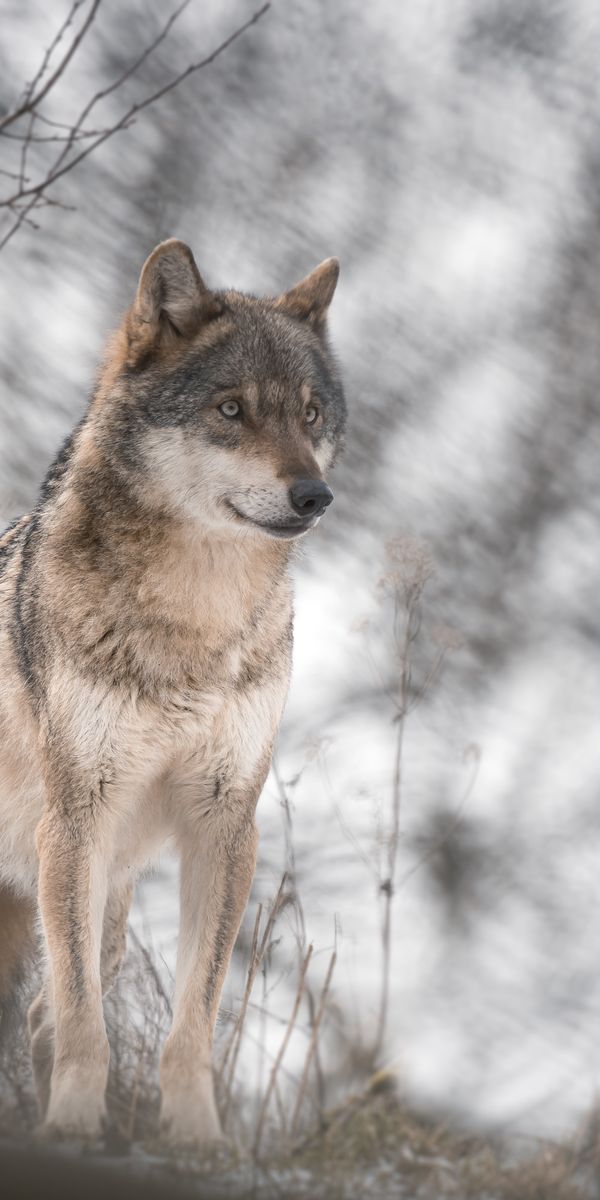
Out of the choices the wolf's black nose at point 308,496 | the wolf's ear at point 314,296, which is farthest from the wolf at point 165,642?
the wolf's ear at point 314,296

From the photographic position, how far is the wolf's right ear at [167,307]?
456 cm

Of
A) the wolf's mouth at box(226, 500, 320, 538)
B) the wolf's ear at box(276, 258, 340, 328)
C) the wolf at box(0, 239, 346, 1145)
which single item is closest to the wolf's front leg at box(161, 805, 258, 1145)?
the wolf at box(0, 239, 346, 1145)

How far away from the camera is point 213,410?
4398mm

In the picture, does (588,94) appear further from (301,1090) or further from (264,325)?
(301,1090)

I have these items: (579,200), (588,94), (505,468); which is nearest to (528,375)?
(505,468)

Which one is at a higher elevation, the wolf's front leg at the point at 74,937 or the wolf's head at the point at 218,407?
the wolf's head at the point at 218,407

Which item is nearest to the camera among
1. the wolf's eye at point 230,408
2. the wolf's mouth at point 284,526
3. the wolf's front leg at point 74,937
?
the wolf's front leg at point 74,937

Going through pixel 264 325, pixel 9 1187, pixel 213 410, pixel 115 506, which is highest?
pixel 264 325

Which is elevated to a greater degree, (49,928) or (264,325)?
(264,325)

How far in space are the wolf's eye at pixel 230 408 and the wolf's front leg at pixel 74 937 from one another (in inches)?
55.0

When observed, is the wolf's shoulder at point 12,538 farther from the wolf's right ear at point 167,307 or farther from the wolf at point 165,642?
the wolf's right ear at point 167,307

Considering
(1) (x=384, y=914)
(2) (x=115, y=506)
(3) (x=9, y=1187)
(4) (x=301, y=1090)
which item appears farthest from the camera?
(1) (x=384, y=914)

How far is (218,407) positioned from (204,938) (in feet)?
5.95

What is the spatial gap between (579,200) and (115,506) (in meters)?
8.22
